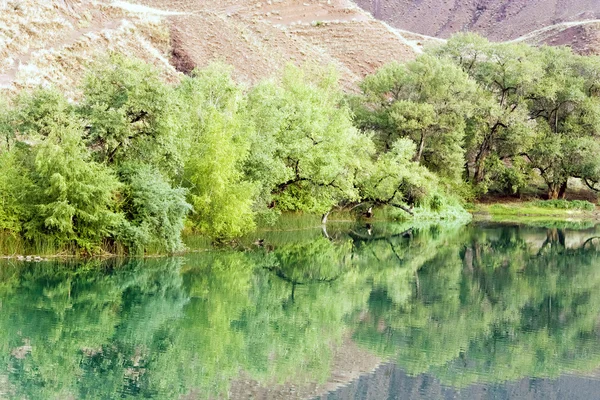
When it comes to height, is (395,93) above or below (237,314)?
above

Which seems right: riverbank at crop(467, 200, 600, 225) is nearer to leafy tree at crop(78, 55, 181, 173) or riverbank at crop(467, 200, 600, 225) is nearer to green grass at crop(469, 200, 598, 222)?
green grass at crop(469, 200, 598, 222)

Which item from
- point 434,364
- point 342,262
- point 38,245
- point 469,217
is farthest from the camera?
point 469,217

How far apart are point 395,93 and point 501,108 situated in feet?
28.2

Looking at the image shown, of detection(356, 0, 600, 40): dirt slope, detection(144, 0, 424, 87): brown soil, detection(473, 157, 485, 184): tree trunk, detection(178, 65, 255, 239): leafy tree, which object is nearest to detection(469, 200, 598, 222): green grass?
detection(473, 157, 485, 184): tree trunk

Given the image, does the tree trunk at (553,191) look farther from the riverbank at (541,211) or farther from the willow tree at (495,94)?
the willow tree at (495,94)

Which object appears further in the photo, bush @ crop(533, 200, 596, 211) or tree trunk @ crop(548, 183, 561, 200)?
tree trunk @ crop(548, 183, 561, 200)

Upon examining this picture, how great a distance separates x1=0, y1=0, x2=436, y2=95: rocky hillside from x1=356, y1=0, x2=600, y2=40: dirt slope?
3882cm

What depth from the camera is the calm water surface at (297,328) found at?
13.5 meters

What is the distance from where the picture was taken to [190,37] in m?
69.9

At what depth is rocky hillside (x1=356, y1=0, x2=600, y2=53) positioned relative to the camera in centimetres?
13762

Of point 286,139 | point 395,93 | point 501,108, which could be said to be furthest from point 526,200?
point 286,139

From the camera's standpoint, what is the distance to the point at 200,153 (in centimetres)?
3052

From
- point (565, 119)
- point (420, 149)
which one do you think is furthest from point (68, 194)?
point (565, 119)

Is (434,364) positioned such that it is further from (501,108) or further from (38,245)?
(501,108)
